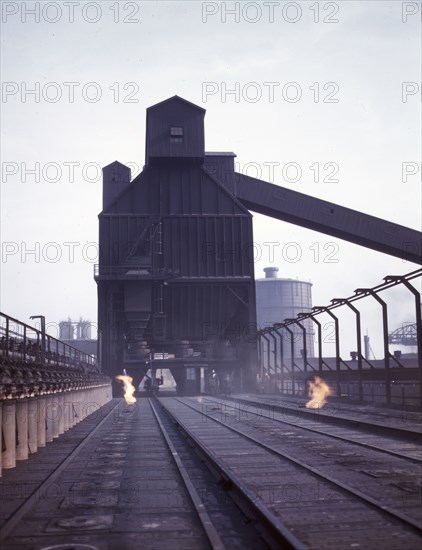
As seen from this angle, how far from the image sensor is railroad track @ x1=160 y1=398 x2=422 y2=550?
6355 millimetres

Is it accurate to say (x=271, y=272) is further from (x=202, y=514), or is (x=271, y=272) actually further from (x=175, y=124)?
(x=202, y=514)

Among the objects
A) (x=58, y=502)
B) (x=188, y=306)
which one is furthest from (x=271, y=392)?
(x=58, y=502)

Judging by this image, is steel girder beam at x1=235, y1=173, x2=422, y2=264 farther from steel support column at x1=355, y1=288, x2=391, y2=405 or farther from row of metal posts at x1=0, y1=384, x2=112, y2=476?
row of metal posts at x1=0, y1=384, x2=112, y2=476

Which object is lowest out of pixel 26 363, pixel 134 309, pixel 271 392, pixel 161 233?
pixel 271 392

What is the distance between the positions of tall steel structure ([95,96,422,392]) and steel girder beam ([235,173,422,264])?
0.23 ft

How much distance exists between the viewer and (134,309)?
40969 mm

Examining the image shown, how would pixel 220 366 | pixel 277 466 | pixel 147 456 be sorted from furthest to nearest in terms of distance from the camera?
pixel 220 366 < pixel 147 456 < pixel 277 466

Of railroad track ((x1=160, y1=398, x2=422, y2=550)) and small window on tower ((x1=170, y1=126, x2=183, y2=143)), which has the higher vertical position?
small window on tower ((x1=170, y1=126, x2=183, y2=143))

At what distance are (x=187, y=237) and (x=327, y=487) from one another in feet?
114

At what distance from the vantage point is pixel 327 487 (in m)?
9.03

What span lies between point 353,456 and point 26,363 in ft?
24.6

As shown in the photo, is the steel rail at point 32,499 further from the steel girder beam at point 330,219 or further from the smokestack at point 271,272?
the smokestack at point 271,272

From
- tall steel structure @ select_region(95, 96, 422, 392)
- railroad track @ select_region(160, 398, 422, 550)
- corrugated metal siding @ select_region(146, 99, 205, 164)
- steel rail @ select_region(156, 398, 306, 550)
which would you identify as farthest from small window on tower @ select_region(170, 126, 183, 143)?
steel rail @ select_region(156, 398, 306, 550)

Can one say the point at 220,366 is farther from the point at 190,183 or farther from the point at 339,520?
the point at 339,520
